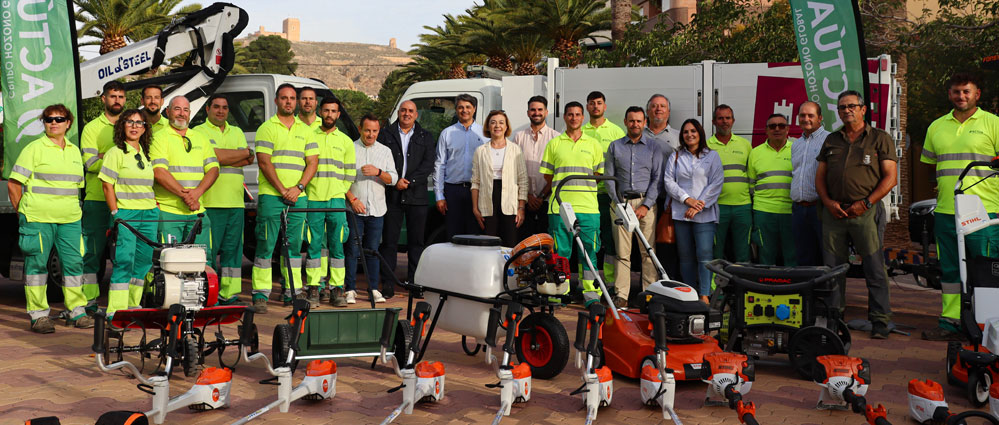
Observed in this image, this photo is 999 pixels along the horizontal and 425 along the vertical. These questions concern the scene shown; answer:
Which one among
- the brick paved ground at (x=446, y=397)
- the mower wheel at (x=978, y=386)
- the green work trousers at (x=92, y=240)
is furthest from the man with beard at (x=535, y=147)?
the mower wheel at (x=978, y=386)

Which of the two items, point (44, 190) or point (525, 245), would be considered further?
point (44, 190)

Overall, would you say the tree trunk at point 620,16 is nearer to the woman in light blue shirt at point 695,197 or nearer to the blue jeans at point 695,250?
the woman in light blue shirt at point 695,197

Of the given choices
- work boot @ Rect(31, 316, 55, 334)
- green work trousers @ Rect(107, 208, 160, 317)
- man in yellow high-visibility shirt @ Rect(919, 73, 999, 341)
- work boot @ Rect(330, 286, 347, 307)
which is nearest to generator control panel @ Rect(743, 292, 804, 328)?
man in yellow high-visibility shirt @ Rect(919, 73, 999, 341)

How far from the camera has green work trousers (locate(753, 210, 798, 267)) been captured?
8477 millimetres

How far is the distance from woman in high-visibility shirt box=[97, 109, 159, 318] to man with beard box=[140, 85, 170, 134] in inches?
19.8

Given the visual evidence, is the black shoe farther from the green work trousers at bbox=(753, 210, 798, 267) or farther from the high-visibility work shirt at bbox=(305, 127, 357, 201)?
the high-visibility work shirt at bbox=(305, 127, 357, 201)

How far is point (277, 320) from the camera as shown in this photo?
→ 27.6 feet

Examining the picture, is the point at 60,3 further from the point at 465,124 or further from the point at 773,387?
the point at 773,387

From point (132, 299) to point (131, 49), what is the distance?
4.06 m

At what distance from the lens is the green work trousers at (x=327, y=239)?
29.9 feet

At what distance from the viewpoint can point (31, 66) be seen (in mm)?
8898

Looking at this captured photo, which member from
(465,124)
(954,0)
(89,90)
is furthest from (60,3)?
(954,0)

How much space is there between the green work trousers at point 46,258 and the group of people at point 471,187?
14 mm

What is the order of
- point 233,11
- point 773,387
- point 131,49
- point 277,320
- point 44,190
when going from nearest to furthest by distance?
point 773,387 → point 44,190 → point 277,320 → point 131,49 → point 233,11
